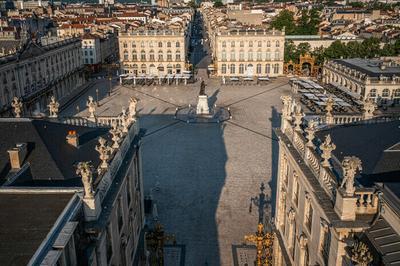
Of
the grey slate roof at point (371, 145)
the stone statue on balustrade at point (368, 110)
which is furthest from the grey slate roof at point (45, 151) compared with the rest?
the stone statue on balustrade at point (368, 110)

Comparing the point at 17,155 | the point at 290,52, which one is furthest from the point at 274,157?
the point at 290,52

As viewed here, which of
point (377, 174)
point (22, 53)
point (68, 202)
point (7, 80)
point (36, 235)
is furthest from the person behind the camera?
point (22, 53)

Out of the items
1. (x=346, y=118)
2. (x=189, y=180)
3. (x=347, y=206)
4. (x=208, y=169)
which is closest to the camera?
(x=347, y=206)

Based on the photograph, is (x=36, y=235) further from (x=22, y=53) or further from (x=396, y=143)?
(x=22, y=53)

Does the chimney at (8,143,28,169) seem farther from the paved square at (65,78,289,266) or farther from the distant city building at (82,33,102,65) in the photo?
the distant city building at (82,33,102,65)

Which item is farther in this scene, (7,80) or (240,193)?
(7,80)

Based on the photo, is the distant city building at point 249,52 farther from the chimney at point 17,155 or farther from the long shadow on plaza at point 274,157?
the chimney at point 17,155

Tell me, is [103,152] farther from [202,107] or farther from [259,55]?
[259,55]

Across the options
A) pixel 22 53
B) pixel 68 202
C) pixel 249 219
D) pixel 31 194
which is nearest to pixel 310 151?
pixel 68 202
